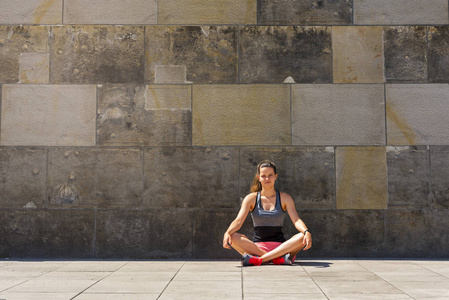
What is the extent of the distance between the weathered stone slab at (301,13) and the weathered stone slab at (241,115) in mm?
1207

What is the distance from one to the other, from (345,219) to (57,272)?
4.59 metres

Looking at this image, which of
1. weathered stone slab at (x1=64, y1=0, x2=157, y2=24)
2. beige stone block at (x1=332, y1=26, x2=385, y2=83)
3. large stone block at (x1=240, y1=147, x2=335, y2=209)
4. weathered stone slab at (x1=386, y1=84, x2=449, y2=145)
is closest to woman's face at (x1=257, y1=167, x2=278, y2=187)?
large stone block at (x1=240, y1=147, x2=335, y2=209)

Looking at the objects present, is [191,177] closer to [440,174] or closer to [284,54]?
[284,54]

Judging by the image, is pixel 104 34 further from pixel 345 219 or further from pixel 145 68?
pixel 345 219

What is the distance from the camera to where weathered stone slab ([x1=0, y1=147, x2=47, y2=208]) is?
7.43m

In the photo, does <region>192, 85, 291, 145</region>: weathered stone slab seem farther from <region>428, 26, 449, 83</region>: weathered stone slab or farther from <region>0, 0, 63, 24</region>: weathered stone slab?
<region>0, 0, 63, 24</region>: weathered stone slab

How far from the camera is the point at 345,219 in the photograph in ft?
24.1

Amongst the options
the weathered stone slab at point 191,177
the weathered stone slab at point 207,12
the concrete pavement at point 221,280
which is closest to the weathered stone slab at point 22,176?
the concrete pavement at point 221,280

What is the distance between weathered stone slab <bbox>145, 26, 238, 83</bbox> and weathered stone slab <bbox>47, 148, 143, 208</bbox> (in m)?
1.53

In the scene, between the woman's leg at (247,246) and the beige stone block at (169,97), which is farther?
the beige stone block at (169,97)

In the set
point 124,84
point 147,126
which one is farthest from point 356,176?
point 124,84

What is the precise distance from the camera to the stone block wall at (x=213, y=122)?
734 centimetres

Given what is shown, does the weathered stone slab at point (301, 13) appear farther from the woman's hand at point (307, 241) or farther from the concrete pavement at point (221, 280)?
the concrete pavement at point (221, 280)

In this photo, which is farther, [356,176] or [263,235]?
[356,176]
